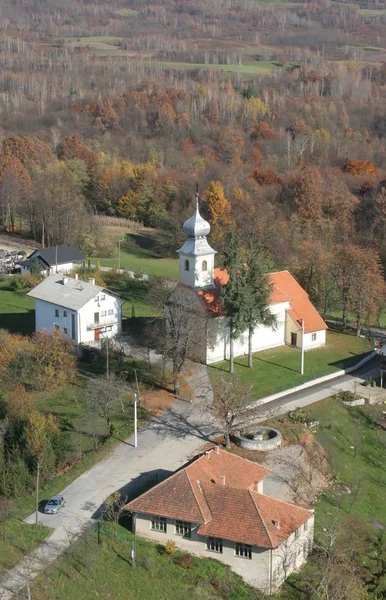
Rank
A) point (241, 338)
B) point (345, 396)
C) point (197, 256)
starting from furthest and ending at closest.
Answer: point (241, 338) < point (197, 256) < point (345, 396)

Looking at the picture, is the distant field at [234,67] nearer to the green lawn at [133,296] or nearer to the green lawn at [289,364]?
the green lawn at [133,296]

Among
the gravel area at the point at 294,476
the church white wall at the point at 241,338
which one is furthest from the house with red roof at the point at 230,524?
the church white wall at the point at 241,338

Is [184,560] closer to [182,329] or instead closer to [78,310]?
[182,329]

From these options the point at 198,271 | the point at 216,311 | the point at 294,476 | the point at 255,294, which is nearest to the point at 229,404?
the point at 294,476

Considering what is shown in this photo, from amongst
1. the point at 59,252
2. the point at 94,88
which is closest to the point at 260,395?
the point at 59,252

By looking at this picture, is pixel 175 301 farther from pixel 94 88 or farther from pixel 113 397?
pixel 94 88

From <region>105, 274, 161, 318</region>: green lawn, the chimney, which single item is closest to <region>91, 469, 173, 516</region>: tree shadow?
the chimney
